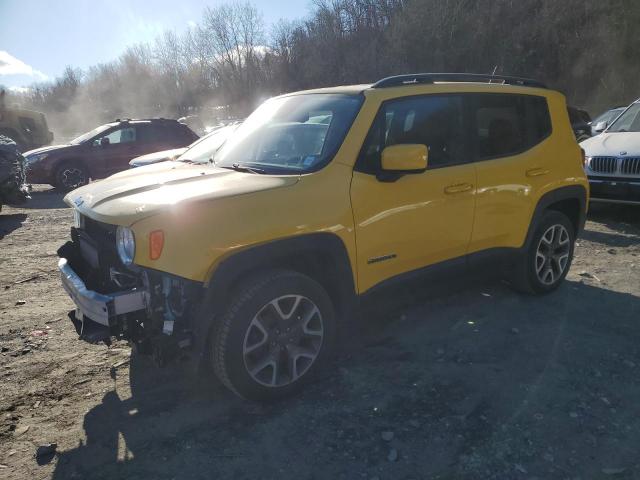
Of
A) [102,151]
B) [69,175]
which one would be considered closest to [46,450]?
[69,175]

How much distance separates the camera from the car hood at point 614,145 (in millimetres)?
7227

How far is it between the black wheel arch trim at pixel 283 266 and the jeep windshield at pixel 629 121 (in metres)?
6.91

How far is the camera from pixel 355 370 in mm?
3523

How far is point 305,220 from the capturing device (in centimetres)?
302

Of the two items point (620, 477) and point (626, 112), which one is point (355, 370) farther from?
point (626, 112)

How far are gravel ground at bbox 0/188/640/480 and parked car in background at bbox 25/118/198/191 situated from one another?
29.9 feet

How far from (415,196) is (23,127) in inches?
978

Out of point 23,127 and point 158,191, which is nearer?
point 158,191

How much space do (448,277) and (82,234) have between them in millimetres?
2666

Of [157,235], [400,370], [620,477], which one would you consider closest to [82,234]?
[157,235]

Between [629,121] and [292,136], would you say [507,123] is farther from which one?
[629,121]

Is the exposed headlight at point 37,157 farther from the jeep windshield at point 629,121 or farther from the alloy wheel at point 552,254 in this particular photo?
the jeep windshield at point 629,121

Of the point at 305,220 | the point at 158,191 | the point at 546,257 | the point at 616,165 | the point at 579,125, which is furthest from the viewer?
the point at 579,125

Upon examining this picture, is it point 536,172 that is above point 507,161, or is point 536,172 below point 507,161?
below
